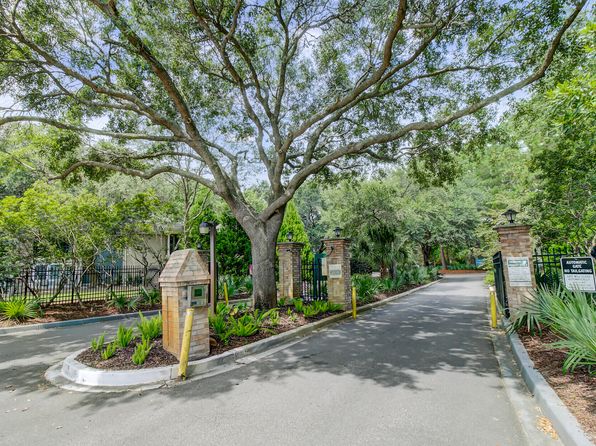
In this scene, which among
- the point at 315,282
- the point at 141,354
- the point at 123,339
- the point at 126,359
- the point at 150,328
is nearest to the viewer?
the point at 141,354

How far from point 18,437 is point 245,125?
1137 centimetres

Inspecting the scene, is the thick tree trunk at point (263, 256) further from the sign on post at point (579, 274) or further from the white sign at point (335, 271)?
the sign on post at point (579, 274)

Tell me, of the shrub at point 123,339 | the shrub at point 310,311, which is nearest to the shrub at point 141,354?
the shrub at point 123,339

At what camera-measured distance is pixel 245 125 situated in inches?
515

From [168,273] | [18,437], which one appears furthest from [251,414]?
[168,273]

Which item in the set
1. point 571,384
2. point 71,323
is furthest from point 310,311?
point 71,323

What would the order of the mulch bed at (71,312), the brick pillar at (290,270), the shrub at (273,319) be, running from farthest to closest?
the brick pillar at (290,270), the mulch bed at (71,312), the shrub at (273,319)

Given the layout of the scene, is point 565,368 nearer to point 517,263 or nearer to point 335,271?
point 517,263

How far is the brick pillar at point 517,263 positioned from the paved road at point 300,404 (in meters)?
1.93

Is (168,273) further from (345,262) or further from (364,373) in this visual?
(345,262)

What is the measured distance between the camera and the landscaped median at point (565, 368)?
10.4 ft

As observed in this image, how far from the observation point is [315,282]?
12.4 m

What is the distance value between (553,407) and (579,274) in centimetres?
377

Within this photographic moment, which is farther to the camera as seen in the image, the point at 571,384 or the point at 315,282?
the point at 315,282
